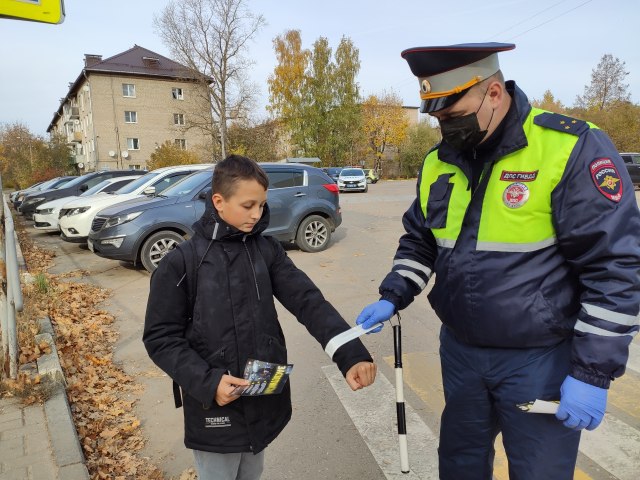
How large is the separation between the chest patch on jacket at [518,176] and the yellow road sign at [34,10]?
324cm

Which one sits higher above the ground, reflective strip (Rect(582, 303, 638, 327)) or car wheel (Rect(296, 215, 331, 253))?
reflective strip (Rect(582, 303, 638, 327))

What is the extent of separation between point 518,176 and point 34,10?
11.1ft

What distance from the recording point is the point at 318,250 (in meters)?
9.73

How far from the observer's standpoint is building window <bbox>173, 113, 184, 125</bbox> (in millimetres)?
47713

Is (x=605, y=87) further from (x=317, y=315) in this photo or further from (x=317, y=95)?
(x=317, y=315)

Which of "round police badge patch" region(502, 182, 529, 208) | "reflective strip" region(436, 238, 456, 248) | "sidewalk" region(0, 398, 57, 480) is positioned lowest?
"sidewalk" region(0, 398, 57, 480)

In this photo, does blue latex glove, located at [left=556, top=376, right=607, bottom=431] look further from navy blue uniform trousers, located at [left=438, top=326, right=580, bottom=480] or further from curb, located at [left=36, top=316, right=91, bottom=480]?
curb, located at [left=36, top=316, right=91, bottom=480]

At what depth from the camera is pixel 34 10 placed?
317 centimetres

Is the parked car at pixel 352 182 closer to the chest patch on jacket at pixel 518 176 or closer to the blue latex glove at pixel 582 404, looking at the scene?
the chest patch on jacket at pixel 518 176

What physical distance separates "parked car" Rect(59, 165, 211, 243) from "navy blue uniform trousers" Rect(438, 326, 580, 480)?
9058mm

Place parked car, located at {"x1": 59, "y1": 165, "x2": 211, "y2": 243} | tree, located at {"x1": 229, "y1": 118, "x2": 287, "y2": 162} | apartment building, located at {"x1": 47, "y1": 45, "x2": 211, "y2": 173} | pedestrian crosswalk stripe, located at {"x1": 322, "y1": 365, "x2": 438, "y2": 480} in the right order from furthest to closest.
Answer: apartment building, located at {"x1": 47, "y1": 45, "x2": 211, "y2": 173}, tree, located at {"x1": 229, "y1": 118, "x2": 287, "y2": 162}, parked car, located at {"x1": 59, "y1": 165, "x2": 211, "y2": 243}, pedestrian crosswalk stripe, located at {"x1": 322, "y1": 365, "x2": 438, "y2": 480}

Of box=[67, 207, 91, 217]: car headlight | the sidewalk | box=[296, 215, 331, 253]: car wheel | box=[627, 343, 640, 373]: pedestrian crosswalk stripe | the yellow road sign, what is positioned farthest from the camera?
box=[67, 207, 91, 217]: car headlight

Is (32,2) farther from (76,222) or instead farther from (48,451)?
(76,222)

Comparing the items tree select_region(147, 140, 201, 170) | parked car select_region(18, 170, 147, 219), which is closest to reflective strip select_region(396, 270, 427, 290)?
parked car select_region(18, 170, 147, 219)
